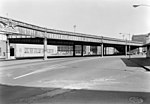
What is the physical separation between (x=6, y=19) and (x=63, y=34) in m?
21.1

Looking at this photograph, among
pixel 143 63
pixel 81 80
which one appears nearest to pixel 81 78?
pixel 81 80

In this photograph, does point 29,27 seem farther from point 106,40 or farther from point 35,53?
point 35,53

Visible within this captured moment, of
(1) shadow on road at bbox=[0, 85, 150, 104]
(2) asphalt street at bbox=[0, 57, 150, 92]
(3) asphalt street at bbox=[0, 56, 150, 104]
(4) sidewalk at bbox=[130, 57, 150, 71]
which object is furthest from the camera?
(4) sidewalk at bbox=[130, 57, 150, 71]

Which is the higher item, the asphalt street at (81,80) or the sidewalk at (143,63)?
the sidewalk at (143,63)

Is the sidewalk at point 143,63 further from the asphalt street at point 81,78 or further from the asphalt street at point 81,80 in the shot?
the asphalt street at point 81,80

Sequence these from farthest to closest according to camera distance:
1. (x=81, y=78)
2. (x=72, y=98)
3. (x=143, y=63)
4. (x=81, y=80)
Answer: (x=143, y=63)
(x=81, y=78)
(x=81, y=80)
(x=72, y=98)

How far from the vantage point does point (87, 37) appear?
58.8 m

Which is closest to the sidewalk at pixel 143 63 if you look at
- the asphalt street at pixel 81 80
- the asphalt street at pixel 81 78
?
the asphalt street at pixel 81 78

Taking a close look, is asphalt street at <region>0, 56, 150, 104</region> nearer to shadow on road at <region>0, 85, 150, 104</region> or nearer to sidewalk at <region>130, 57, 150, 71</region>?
shadow on road at <region>0, 85, 150, 104</region>

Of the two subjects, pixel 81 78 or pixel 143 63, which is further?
pixel 143 63

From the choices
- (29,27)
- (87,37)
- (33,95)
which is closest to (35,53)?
(87,37)

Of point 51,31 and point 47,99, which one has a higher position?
point 51,31

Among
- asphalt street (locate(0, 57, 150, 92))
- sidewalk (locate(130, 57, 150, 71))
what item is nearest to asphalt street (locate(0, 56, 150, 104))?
asphalt street (locate(0, 57, 150, 92))

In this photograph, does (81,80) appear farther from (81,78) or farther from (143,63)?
(143,63)
